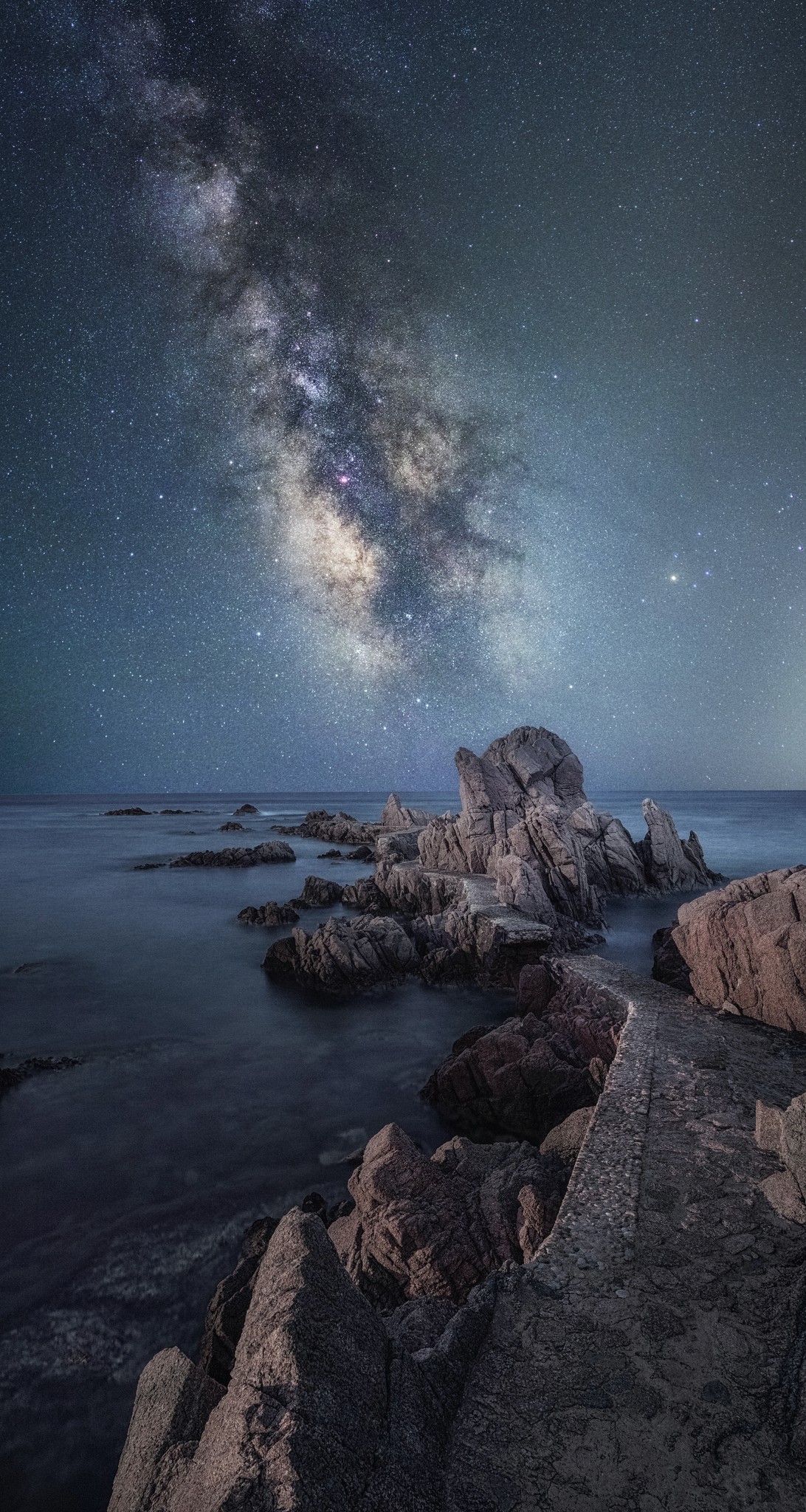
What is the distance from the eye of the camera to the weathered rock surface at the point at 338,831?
74.4 meters

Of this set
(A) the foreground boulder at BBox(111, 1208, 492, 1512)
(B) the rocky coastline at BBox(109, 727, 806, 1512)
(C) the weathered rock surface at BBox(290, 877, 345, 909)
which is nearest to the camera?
(A) the foreground boulder at BBox(111, 1208, 492, 1512)

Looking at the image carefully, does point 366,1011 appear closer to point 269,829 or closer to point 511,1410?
point 511,1410

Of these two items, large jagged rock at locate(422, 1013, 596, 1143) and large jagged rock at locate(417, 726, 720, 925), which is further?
large jagged rock at locate(417, 726, 720, 925)

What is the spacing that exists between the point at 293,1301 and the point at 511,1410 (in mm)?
2023

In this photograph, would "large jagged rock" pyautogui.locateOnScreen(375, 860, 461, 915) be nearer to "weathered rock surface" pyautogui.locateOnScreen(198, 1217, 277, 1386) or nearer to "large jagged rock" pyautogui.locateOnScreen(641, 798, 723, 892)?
"large jagged rock" pyautogui.locateOnScreen(641, 798, 723, 892)

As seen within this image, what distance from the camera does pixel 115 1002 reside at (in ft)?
77.6

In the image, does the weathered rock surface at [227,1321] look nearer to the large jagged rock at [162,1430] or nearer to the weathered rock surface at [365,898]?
the large jagged rock at [162,1430]

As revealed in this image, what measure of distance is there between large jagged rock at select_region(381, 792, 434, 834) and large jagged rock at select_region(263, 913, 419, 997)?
37092 mm

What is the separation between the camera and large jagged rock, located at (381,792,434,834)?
64688 millimetres

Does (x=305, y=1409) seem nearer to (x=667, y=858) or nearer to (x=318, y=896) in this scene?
(x=318, y=896)

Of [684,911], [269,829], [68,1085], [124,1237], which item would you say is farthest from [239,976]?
[269,829]

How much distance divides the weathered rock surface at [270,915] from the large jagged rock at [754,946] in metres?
25.1

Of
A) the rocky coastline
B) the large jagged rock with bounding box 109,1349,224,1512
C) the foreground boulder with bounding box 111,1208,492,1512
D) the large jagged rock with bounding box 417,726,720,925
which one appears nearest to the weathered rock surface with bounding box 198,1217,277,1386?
the rocky coastline

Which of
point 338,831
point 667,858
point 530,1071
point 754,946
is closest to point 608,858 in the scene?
point 667,858
